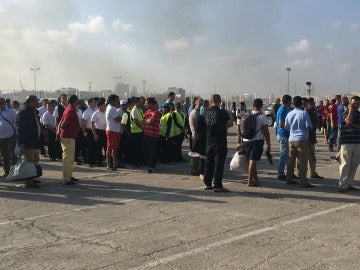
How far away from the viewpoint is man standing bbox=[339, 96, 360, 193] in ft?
29.6

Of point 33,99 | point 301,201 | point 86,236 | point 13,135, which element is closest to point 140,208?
point 86,236

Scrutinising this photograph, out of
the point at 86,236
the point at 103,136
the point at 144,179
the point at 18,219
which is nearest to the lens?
the point at 86,236

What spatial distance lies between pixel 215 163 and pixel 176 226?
2724mm

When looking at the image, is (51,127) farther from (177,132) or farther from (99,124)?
(177,132)

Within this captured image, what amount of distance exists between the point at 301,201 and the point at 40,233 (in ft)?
14.8

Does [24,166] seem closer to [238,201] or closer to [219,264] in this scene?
[238,201]

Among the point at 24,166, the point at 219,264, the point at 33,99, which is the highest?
the point at 33,99

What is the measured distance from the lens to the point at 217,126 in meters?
9.19

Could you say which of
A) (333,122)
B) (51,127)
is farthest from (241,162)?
(333,122)

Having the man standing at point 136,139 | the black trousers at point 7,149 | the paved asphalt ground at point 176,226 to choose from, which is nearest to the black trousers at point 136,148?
the man standing at point 136,139

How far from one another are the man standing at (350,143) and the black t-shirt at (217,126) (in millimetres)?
2273

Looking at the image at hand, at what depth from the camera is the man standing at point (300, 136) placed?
9.67m

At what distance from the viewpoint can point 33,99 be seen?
1003 cm

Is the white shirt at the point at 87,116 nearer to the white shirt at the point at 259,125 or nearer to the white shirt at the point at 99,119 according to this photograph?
the white shirt at the point at 99,119
